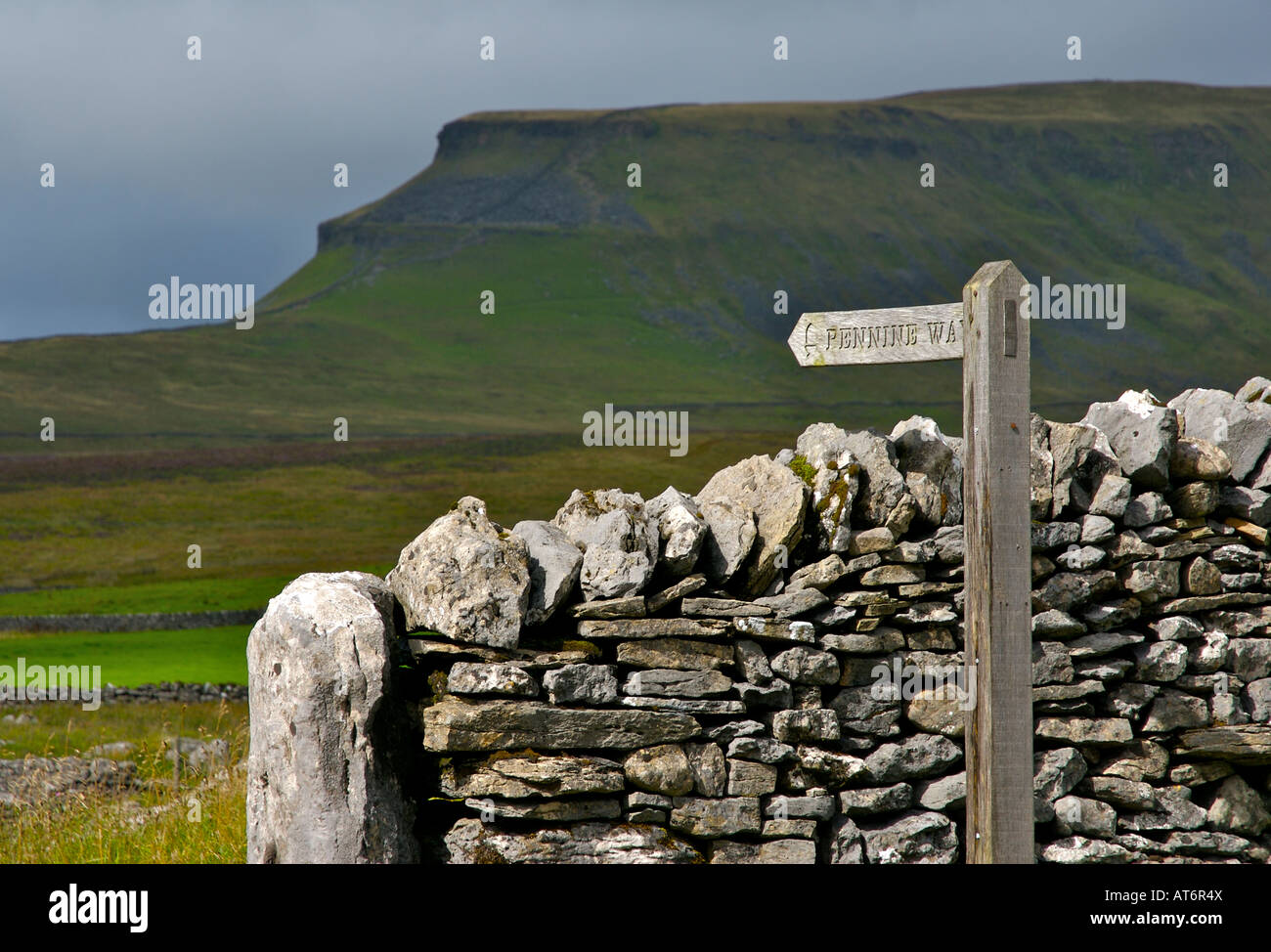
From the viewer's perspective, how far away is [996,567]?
6.09 m

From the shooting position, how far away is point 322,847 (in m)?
5.49

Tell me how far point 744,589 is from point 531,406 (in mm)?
138989

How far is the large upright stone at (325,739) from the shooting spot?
5.51 metres

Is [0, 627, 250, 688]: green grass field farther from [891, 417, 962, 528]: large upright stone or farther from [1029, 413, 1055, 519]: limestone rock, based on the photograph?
[1029, 413, 1055, 519]: limestone rock

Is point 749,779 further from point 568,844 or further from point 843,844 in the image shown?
point 568,844

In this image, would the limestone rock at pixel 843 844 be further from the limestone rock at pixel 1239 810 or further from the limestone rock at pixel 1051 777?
the limestone rock at pixel 1239 810

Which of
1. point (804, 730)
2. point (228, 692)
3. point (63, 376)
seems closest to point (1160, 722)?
point (804, 730)

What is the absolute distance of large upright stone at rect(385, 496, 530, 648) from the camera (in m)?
5.79

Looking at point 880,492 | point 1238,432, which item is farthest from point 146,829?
point 1238,432

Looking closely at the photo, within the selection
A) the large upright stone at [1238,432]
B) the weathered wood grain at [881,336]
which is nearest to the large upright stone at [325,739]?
the weathered wood grain at [881,336]

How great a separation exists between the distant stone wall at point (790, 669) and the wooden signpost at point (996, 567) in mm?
399

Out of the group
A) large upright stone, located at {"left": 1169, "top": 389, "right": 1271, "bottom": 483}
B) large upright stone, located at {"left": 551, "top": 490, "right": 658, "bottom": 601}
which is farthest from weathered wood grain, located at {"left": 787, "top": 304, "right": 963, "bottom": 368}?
large upright stone, located at {"left": 1169, "top": 389, "right": 1271, "bottom": 483}

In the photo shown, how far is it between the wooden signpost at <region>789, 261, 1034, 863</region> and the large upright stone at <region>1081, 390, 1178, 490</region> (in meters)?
1.32
